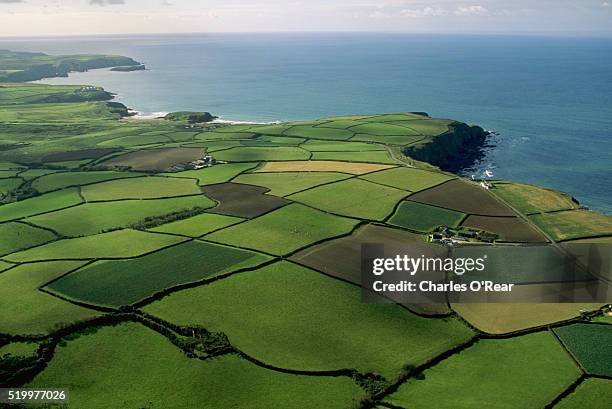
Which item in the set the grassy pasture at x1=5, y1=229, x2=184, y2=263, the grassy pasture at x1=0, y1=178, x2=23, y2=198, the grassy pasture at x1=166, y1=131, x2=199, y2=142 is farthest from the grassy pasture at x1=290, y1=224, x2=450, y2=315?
the grassy pasture at x1=166, y1=131, x2=199, y2=142


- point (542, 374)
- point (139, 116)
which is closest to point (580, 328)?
point (542, 374)

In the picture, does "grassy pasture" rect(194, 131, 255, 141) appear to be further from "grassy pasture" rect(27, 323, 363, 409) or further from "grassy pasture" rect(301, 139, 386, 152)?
"grassy pasture" rect(27, 323, 363, 409)

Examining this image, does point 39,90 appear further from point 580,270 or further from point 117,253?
point 580,270

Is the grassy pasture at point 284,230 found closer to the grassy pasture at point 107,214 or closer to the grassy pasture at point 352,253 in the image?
the grassy pasture at point 352,253

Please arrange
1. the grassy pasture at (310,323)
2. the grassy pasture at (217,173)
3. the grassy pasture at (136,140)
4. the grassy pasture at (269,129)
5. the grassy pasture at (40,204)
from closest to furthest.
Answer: the grassy pasture at (310,323) → the grassy pasture at (40,204) → the grassy pasture at (217,173) → the grassy pasture at (136,140) → the grassy pasture at (269,129)

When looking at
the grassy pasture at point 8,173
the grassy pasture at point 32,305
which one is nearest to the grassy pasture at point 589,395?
the grassy pasture at point 32,305

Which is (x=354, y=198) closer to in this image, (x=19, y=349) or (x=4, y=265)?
(x=4, y=265)

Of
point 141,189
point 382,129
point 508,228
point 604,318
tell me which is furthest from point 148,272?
point 382,129
